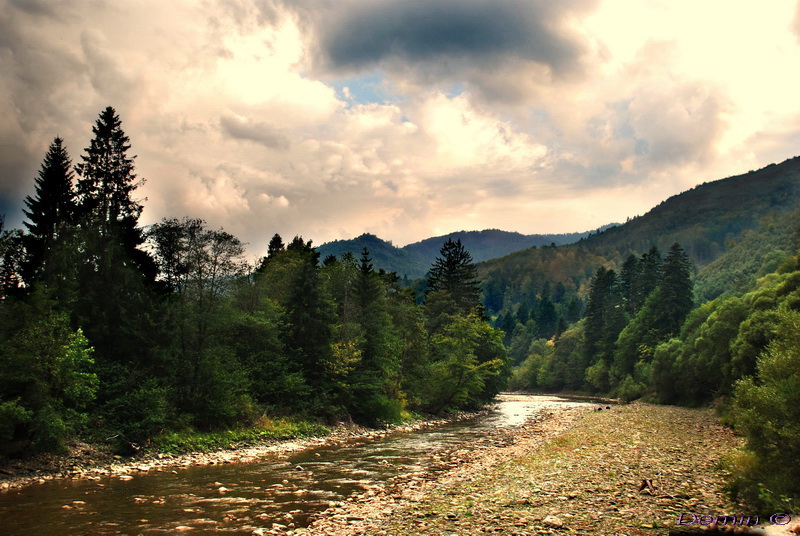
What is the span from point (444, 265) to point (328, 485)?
2425 inches

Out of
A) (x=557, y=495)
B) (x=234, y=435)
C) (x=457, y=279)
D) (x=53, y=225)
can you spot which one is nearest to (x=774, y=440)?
(x=557, y=495)

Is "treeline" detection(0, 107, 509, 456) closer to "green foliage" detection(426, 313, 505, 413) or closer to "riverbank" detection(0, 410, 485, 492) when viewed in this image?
"riverbank" detection(0, 410, 485, 492)

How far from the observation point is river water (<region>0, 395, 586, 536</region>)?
48.9ft

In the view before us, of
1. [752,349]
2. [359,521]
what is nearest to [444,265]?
[752,349]

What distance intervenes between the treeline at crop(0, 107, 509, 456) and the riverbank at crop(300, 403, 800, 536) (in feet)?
50.0

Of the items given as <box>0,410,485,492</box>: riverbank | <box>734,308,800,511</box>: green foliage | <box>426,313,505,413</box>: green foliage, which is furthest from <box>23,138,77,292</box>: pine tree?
<box>426,313,505,413</box>: green foliage

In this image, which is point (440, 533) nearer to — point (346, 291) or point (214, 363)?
point (214, 363)

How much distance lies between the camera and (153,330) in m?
31.5

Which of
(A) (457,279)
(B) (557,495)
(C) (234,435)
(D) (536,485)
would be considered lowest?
(C) (234,435)

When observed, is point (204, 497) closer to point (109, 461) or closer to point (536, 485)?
point (109, 461)

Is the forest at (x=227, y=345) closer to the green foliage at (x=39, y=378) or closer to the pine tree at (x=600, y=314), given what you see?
the green foliage at (x=39, y=378)

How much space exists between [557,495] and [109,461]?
20469mm

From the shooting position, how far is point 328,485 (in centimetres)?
2091

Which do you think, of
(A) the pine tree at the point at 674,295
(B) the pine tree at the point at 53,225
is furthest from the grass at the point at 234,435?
(A) the pine tree at the point at 674,295
